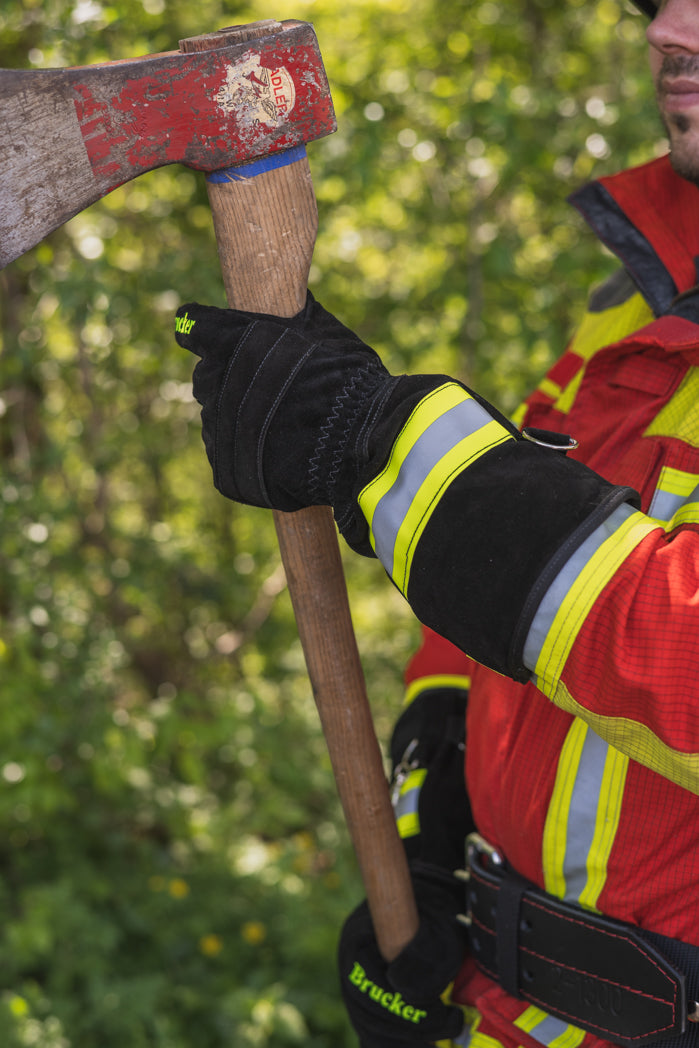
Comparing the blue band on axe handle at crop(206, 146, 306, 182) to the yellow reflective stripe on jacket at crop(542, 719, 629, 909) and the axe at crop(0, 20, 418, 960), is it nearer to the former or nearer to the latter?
the axe at crop(0, 20, 418, 960)

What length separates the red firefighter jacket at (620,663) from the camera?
0.93 meters

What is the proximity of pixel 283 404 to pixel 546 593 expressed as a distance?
0.38 m

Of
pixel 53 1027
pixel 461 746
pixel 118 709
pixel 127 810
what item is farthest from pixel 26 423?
pixel 461 746

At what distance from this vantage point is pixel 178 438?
12.8ft

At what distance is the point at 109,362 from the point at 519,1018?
8.10 feet

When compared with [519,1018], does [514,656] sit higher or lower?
higher

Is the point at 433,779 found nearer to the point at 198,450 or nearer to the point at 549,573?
the point at 549,573

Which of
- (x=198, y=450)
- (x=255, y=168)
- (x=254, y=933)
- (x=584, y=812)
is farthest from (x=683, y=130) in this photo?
(x=198, y=450)

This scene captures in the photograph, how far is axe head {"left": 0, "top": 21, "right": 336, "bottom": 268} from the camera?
1.01m

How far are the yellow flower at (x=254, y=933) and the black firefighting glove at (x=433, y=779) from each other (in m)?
1.67

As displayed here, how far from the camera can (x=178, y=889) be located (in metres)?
3.20

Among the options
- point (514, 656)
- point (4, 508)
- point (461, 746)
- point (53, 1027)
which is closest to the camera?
point (514, 656)

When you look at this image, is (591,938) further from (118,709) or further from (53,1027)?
(118,709)

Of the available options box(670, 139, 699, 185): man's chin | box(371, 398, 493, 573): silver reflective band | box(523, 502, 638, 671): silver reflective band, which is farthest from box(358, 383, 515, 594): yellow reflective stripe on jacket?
box(670, 139, 699, 185): man's chin
